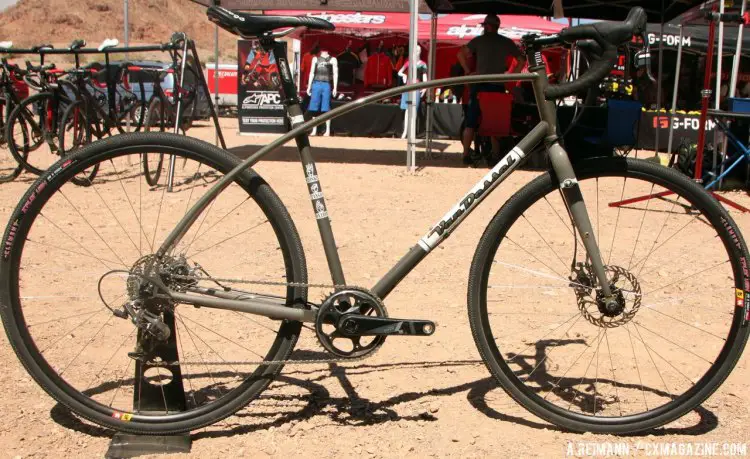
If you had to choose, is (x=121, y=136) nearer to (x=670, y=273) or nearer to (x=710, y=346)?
(x=710, y=346)

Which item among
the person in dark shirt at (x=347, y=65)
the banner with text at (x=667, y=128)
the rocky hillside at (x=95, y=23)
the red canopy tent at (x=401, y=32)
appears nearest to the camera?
the banner with text at (x=667, y=128)

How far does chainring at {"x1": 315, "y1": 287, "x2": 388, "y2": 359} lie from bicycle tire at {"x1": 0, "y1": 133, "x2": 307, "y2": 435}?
0.38 feet

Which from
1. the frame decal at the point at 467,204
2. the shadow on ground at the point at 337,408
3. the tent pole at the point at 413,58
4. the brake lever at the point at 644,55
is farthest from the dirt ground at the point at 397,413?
the tent pole at the point at 413,58

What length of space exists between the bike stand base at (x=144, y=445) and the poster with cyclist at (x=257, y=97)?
43.9ft

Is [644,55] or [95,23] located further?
[95,23]

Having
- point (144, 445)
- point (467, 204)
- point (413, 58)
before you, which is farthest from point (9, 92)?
point (467, 204)

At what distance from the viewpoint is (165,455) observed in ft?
9.01

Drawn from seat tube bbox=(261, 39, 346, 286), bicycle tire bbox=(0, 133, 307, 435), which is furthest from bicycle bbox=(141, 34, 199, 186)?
seat tube bbox=(261, 39, 346, 286)

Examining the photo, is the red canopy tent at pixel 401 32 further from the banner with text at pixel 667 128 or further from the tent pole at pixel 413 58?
the tent pole at pixel 413 58

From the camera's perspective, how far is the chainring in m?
2.78

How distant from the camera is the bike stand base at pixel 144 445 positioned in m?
2.73

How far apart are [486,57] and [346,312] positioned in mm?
8464

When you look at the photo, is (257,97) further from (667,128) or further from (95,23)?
(95,23)

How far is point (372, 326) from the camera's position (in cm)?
279
